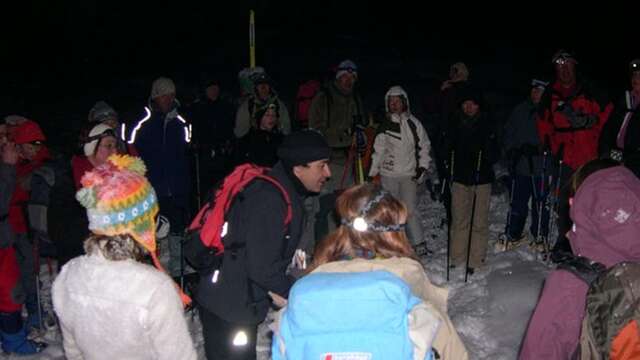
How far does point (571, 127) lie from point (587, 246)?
15.8 ft

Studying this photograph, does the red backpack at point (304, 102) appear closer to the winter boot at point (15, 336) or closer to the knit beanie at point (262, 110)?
the knit beanie at point (262, 110)

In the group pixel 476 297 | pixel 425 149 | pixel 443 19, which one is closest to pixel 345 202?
pixel 476 297

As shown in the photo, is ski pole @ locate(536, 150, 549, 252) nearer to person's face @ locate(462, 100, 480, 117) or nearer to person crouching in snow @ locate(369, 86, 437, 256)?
person's face @ locate(462, 100, 480, 117)

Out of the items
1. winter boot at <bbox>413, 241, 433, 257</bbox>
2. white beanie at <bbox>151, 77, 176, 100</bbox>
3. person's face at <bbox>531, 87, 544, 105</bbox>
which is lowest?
winter boot at <bbox>413, 241, 433, 257</bbox>

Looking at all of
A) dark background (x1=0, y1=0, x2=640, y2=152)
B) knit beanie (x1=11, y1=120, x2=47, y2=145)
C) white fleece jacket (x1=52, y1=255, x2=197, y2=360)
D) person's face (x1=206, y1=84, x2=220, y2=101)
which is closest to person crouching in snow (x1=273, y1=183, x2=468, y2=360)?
white fleece jacket (x1=52, y1=255, x2=197, y2=360)

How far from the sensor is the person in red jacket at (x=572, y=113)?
741 centimetres

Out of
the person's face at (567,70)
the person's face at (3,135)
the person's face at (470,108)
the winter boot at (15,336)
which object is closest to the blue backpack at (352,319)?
the person's face at (3,135)

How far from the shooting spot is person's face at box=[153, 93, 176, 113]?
715 cm

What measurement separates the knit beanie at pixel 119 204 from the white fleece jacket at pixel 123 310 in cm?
15

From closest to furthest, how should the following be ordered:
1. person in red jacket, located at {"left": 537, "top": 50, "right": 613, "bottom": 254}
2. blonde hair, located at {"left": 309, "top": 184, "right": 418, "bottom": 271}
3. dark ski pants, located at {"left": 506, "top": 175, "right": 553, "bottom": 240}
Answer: blonde hair, located at {"left": 309, "top": 184, "right": 418, "bottom": 271} < person in red jacket, located at {"left": 537, "top": 50, "right": 613, "bottom": 254} < dark ski pants, located at {"left": 506, "top": 175, "right": 553, "bottom": 240}

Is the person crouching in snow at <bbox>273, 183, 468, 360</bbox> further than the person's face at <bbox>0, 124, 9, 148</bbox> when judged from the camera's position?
No

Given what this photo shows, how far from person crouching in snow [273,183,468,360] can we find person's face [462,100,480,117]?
4.30 metres

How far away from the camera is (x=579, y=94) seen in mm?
7430

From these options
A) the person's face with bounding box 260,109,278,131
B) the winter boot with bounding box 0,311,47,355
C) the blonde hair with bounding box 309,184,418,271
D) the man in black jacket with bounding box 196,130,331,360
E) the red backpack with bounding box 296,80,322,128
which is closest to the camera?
the blonde hair with bounding box 309,184,418,271
